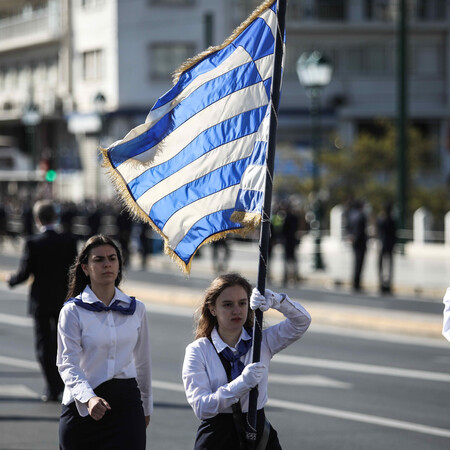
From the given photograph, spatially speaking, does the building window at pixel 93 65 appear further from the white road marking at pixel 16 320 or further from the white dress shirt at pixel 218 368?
the white dress shirt at pixel 218 368

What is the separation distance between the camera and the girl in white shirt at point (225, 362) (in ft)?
18.0

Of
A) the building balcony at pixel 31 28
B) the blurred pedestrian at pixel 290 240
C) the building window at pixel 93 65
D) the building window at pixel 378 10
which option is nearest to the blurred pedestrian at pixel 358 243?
the blurred pedestrian at pixel 290 240

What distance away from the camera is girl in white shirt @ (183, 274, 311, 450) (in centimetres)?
548

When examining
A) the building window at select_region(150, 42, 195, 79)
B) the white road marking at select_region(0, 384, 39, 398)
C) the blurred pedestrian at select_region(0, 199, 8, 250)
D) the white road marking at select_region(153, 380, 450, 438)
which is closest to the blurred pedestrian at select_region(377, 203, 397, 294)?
the white road marking at select_region(153, 380, 450, 438)

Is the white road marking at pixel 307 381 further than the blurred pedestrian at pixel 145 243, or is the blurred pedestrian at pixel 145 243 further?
the blurred pedestrian at pixel 145 243

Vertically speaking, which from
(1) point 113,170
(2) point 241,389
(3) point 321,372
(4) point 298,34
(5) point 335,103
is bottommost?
(3) point 321,372

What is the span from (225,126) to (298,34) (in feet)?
185

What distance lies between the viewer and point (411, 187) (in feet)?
139

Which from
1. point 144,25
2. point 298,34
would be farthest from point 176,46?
point 298,34

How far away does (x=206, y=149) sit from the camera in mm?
6426

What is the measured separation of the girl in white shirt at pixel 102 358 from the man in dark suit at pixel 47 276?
4.60m

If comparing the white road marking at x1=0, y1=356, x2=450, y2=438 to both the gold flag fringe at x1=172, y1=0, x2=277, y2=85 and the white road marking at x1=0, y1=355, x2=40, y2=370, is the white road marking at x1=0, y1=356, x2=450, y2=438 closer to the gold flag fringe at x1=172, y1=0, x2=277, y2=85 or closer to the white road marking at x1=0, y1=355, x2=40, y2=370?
the white road marking at x1=0, y1=355, x2=40, y2=370

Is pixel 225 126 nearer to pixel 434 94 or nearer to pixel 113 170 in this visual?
pixel 113 170

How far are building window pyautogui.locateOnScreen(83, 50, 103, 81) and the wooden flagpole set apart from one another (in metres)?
56.7
